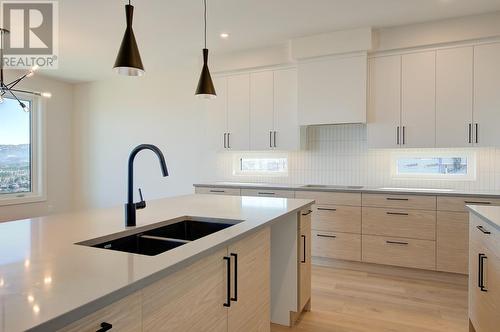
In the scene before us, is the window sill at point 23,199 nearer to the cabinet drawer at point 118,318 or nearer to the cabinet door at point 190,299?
the cabinet door at point 190,299

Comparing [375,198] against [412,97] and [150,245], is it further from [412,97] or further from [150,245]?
[150,245]

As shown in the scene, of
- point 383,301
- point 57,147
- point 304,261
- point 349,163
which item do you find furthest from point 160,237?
point 57,147

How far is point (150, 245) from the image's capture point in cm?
167

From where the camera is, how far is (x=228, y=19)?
3.51 m

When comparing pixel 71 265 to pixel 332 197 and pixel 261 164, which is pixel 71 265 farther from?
pixel 261 164

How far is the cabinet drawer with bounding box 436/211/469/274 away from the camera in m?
3.25

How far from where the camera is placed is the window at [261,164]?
4.72 meters

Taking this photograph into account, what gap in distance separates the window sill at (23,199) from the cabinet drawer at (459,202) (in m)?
5.87

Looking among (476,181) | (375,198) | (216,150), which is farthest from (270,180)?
(476,181)

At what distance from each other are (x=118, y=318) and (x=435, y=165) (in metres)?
3.93

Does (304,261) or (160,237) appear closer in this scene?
(160,237)

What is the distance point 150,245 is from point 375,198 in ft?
8.76
